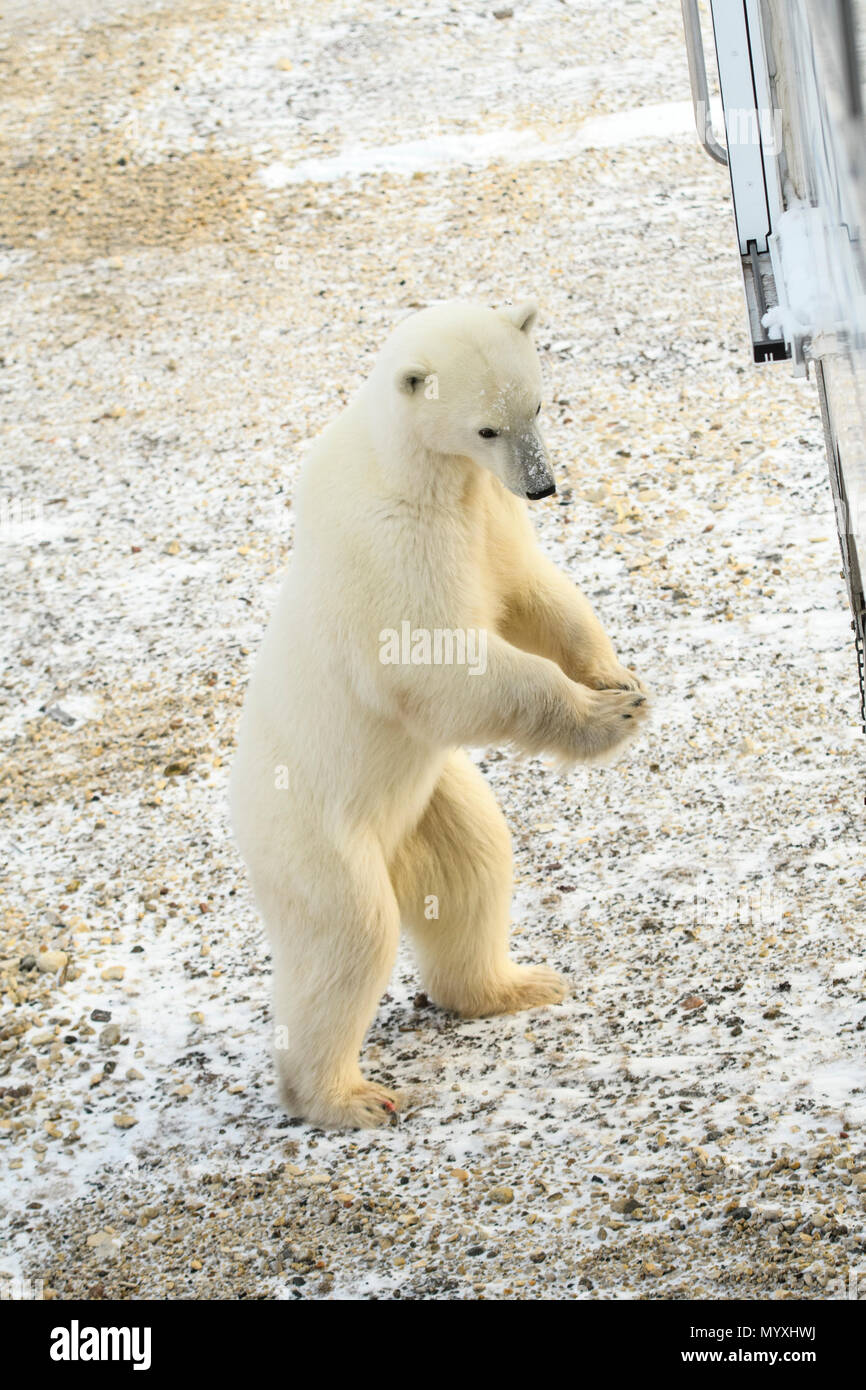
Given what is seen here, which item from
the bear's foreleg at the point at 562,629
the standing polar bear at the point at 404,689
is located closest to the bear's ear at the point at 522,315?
the standing polar bear at the point at 404,689

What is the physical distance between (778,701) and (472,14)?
705cm

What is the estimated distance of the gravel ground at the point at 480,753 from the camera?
3486 mm

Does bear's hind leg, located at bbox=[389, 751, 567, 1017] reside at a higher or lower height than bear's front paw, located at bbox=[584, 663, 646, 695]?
lower

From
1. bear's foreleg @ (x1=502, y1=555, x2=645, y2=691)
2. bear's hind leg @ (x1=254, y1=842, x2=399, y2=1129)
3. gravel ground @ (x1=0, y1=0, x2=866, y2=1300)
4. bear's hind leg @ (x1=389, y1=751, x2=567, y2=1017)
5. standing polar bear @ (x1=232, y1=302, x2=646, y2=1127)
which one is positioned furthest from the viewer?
bear's hind leg @ (x1=389, y1=751, x2=567, y2=1017)

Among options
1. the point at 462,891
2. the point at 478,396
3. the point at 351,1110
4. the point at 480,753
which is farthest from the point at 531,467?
the point at 480,753

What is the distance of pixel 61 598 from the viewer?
6477mm

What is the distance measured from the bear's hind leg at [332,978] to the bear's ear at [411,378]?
45.1 inches

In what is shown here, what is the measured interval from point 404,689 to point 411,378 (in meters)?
0.70

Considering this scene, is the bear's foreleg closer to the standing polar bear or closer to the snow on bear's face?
the standing polar bear

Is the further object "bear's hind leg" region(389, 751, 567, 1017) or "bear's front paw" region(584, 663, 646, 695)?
"bear's hind leg" region(389, 751, 567, 1017)

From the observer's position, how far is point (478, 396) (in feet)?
10.3

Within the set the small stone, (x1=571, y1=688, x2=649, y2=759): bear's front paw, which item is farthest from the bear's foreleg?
the small stone

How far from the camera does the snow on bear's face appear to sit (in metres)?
3.14

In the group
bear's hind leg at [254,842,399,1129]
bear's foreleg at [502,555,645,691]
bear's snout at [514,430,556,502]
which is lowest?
bear's hind leg at [254,842,399,1129]
